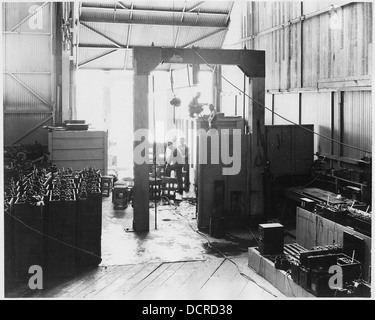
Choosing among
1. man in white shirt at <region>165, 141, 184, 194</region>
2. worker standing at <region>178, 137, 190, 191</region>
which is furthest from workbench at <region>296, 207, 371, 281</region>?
worker standing at <region>178, 137, 190, 191</region>

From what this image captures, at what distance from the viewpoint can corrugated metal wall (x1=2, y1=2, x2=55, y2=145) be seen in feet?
60.8

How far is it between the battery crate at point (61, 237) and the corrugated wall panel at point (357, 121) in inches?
287

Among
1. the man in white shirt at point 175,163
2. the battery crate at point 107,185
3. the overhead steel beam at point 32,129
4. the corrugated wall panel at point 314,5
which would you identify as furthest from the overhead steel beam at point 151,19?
the battery crate at point 107,185

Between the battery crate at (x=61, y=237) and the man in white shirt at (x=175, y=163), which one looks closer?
the battery crate at (x=61, y=237)

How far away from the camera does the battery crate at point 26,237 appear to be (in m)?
7.78

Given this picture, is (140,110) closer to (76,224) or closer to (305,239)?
(76,224)

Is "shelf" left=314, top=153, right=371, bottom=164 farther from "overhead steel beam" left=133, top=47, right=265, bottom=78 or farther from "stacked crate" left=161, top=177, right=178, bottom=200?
"stacked crate" left=161, top=177, right=178, bottom=200

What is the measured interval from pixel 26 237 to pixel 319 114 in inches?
363

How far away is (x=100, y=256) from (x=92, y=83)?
1940cm

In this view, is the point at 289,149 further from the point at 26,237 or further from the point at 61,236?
the point at 26,237

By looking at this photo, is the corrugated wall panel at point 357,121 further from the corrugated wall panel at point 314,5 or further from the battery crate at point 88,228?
the battery crate at point 88,228

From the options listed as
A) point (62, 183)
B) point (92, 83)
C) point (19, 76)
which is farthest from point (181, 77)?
point (62, 183)

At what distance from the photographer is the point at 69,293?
7379mm

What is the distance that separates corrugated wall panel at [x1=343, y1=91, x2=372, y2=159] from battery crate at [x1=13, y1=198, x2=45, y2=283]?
7821mm
